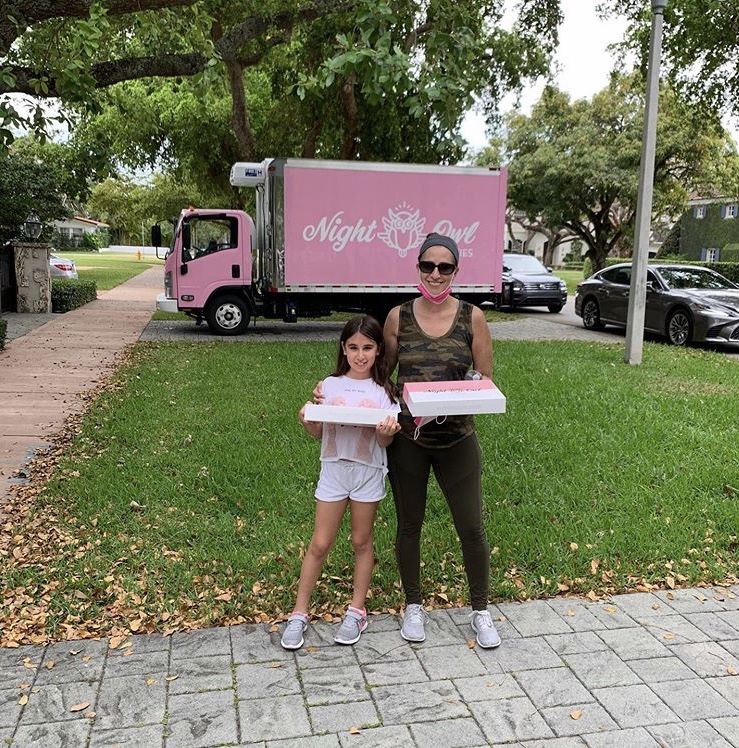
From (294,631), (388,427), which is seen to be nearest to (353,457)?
A: (388,427)

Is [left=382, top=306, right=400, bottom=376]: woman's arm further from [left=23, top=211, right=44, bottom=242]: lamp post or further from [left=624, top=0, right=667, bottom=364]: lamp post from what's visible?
[left=23, top=211, right=44, bottom=242]: lamp post

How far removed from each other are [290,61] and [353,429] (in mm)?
16563

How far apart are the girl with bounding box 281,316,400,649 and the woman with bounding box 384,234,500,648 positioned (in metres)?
0.11

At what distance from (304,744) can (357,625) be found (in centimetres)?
79

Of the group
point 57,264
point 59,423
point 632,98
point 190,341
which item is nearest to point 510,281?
point 190,341

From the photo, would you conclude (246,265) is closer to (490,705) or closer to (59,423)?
(59,423)

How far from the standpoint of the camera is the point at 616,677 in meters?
3.13

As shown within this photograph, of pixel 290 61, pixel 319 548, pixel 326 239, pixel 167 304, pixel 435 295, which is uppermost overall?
pixel 290 61

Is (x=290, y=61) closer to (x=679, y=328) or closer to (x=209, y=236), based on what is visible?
(x=209, y=236)

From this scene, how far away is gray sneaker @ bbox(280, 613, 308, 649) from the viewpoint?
330cm

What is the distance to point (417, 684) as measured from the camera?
3.06 m

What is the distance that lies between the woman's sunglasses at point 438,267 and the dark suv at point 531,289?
57.8ft

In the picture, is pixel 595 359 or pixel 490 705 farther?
pixel 595 359

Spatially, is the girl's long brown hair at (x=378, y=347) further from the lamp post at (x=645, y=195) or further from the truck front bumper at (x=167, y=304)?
the truck front bumper at (x=167, y=304)
